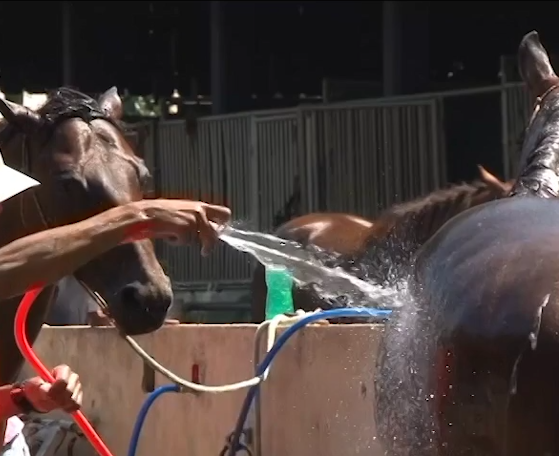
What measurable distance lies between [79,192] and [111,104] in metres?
0.71

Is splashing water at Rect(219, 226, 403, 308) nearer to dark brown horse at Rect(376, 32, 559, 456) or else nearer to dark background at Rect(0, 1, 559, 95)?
dark brown horse at Rect(376, 32, 559, 456)

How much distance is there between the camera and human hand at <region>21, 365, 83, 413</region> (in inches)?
108

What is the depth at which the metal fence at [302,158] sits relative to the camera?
10281mm

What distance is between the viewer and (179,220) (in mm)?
2668

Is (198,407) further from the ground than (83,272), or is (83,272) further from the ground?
(83,272)

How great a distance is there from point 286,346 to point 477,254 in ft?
8.66

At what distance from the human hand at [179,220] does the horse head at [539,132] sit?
0.70 metres

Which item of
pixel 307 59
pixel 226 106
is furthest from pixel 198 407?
pixel 307 59

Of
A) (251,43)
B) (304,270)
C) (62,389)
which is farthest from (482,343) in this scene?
(251,43)

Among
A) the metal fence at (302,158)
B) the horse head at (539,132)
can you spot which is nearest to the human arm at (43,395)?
the horse head at (539,132)

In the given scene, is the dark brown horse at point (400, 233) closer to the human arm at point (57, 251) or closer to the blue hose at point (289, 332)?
the blue hose at point (289, 332)

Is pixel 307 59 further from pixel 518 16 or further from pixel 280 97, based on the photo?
pixel 518 16

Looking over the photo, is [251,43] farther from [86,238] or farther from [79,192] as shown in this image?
[86,238]

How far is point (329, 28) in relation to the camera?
14.8m
